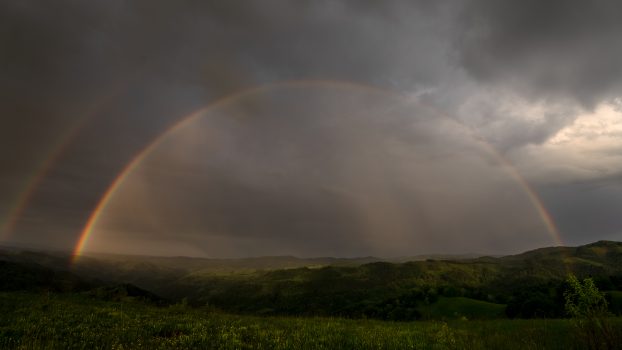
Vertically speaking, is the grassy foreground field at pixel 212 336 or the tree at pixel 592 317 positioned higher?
the tree at pixel 592 317

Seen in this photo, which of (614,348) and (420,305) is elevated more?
(614,348)

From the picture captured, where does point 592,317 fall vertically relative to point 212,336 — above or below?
above

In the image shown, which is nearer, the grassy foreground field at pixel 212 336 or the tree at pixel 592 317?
the tree at pixel 592 317

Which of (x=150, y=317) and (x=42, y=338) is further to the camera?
(x=150, y=317)

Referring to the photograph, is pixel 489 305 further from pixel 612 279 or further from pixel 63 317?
pixel 63 317

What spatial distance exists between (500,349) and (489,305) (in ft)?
119

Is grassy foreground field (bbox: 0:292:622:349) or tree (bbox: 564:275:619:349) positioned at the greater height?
tree (bbox: 564:275:619:349)

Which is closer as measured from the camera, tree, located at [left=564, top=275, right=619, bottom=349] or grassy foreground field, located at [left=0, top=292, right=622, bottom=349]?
tree, located at [left=564, top=275, right=619, bottom=349]

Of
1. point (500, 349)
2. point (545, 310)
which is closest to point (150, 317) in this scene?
point (500, 349)

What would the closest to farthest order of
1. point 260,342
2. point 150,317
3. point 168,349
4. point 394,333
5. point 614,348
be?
point 614,348
point 168,349
point 260,342
point 394,333
point 150,317

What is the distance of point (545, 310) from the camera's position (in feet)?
112

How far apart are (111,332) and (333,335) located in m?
10.1

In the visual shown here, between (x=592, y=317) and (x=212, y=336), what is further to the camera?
(x=212, y=336)

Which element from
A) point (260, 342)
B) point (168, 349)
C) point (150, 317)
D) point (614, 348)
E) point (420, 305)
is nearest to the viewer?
point (614, 348)
